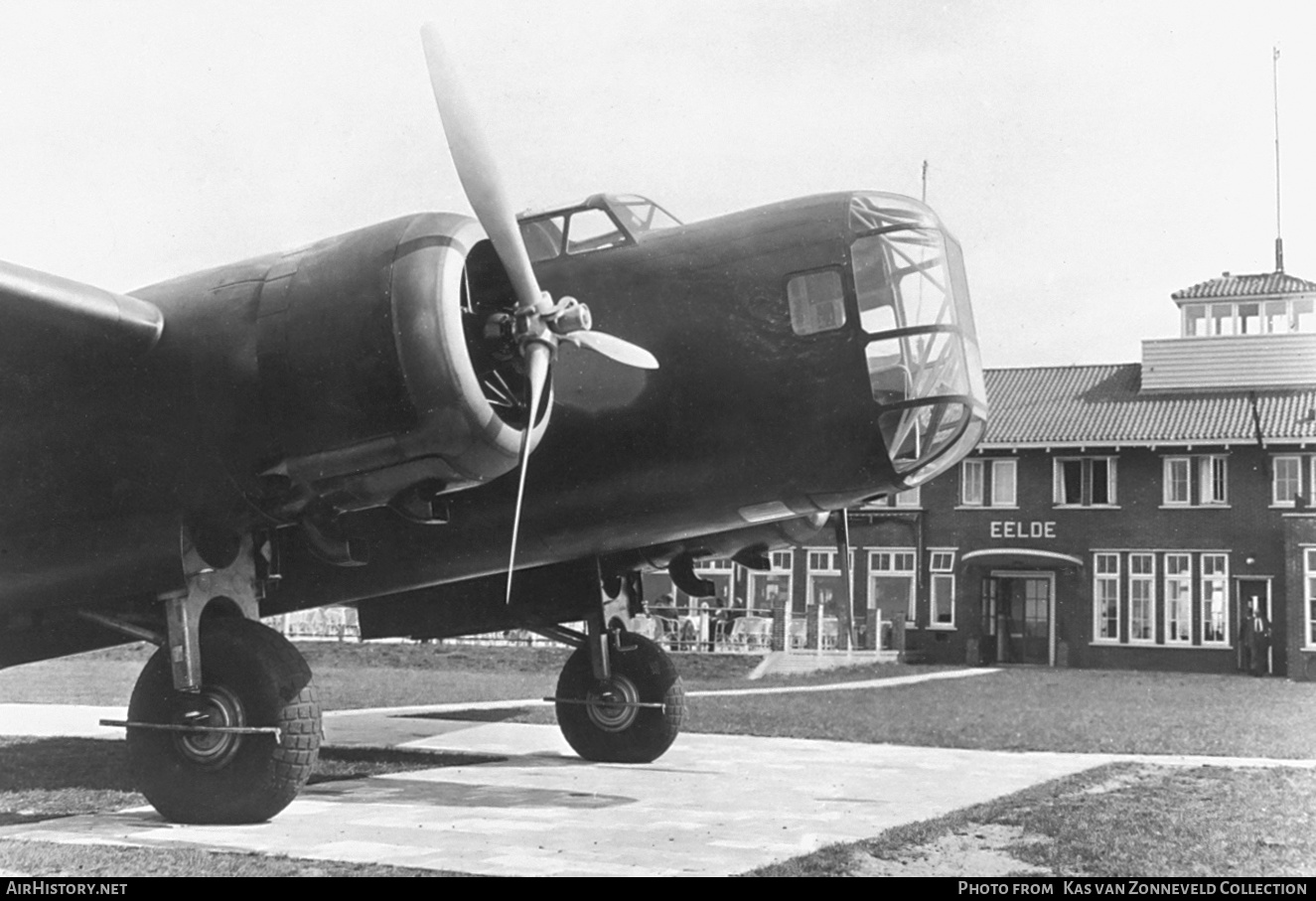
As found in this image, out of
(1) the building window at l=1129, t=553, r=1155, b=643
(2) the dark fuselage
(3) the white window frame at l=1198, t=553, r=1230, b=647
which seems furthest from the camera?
(1) the building window at l=1129, t=553, r=1155, b=643

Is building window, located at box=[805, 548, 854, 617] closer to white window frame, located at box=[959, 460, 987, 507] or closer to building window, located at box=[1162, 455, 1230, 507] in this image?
white window frame, located at box=[959, 460, 987, 507]

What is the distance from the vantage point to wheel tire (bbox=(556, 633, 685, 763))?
13.5m

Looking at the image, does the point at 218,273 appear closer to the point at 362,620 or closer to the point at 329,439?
the point at 329,439

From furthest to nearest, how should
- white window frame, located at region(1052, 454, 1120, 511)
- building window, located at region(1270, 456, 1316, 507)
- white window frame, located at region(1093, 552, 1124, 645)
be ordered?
white window frame, located at region(1052, 454, 1120, 511) → white window frame, located at region(1093, 552, 1124, 645) → building window, located at region(1270, 456, 1316, 507)

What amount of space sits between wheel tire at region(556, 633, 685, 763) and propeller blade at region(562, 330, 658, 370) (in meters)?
5.17

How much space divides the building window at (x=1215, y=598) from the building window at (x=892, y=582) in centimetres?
820

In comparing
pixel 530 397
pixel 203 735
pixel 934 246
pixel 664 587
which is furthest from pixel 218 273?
pixel 664 587

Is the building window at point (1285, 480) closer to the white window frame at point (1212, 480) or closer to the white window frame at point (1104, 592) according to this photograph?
the white window frame at point (1212, 480)

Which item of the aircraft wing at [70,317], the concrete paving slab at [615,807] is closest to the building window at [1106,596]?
the concrete paving slab at [615,807]

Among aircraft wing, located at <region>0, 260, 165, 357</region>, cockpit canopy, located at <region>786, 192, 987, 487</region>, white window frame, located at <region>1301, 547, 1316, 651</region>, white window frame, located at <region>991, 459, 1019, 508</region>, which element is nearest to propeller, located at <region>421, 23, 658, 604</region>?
cockpit canopy, located at <region>786, 192, 987, 487</region>

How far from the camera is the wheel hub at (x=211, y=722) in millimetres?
9164

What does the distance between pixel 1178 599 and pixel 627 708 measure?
30265 millimetres

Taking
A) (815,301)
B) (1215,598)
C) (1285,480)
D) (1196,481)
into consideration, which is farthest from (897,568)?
(815,301)

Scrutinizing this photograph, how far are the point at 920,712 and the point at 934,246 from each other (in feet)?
45.1
